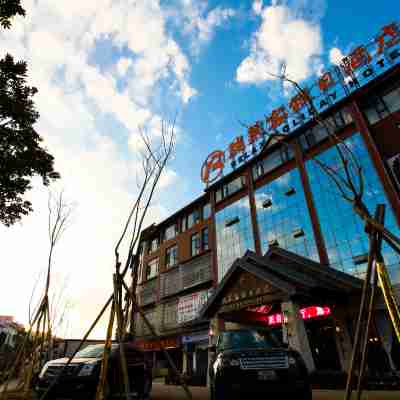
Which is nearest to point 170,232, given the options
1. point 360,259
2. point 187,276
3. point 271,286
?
point 187,276

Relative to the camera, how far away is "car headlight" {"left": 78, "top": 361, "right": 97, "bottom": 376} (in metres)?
6.66

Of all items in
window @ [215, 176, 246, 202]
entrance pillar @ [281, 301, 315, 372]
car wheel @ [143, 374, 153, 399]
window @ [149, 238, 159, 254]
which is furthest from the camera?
window @ [149, 238, 159, 254]

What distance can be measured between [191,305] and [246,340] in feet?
66.5

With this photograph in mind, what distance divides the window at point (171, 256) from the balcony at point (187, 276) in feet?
4.89

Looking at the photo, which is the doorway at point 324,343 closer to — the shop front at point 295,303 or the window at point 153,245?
the shop front at point 295,303

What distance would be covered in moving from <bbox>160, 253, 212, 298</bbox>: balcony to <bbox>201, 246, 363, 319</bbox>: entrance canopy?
37.1ft

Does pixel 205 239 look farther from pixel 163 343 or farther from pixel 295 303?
pixel 295 303

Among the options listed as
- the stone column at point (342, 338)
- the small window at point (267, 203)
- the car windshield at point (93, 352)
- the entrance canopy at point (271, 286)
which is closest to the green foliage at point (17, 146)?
the car windshield at point (93, 352)

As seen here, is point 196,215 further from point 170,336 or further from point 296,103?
point 296,103

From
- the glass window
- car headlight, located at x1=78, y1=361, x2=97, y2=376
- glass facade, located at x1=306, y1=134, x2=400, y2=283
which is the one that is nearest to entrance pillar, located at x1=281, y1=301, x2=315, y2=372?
glass facade, located at x1=306, y1=134, x2=400, y2=283

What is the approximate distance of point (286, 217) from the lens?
70.1ft

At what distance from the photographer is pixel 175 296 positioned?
28219 millimetres

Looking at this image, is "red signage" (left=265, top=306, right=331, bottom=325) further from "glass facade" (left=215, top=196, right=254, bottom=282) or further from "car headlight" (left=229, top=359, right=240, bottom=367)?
"car headlight" (left=229, top=359, right=240, bottom=367)

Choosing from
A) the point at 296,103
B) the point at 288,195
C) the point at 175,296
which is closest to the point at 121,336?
the point at 288,195
